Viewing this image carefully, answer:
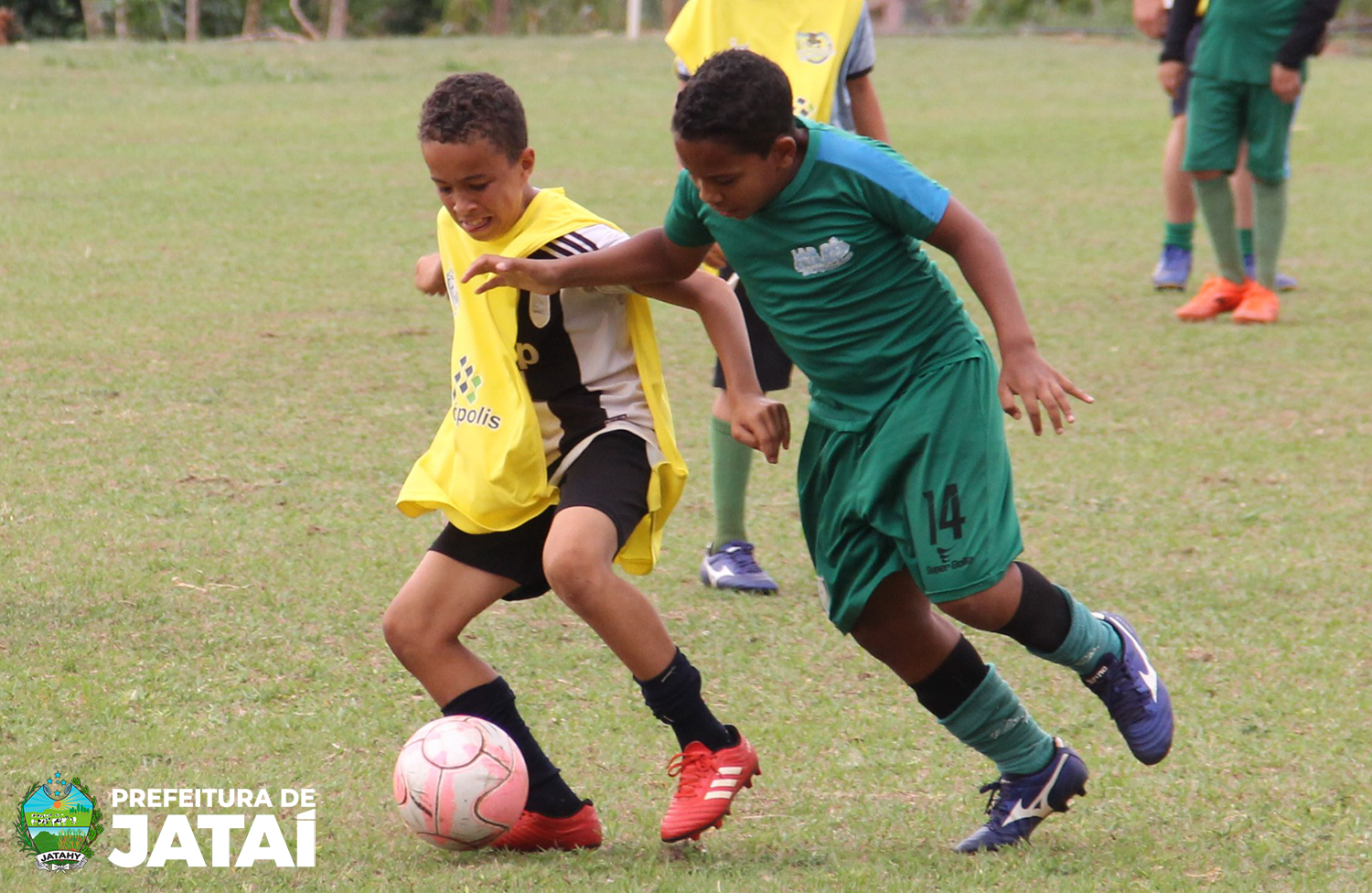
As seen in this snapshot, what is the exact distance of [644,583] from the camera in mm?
4758

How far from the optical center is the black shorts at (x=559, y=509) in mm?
3158

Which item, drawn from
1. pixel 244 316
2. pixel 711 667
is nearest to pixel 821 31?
pixel 711 667

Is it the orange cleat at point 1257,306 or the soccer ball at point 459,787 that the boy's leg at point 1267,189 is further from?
the soccer ball at point 459,787

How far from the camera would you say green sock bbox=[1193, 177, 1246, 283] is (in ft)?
25.7

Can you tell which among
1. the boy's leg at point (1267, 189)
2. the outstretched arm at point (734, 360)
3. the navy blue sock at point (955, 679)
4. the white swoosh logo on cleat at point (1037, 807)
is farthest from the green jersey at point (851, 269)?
the boy's leg at point (1267, 189)

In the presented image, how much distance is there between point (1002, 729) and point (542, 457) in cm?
98

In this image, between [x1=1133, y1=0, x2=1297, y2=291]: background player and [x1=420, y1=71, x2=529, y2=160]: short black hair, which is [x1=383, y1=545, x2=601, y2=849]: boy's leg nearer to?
[x1=420, y1=71, x2=529, y2=160]: short black hair

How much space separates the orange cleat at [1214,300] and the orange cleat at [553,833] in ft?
18.7

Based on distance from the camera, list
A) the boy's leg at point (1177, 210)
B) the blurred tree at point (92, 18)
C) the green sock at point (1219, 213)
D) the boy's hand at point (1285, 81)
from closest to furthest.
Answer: the boy's hand at point (1285, 81)
the green sock at point (1219, 213)
the boy's leg at point (1177, 210)
the blurred tree at point (92, 18)

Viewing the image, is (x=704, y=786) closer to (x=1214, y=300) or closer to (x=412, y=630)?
(x=412, y=630)

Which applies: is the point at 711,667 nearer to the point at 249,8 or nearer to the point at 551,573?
the point at 551,573

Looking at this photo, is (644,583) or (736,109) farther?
(644,583)

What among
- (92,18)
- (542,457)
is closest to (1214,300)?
(542,457)

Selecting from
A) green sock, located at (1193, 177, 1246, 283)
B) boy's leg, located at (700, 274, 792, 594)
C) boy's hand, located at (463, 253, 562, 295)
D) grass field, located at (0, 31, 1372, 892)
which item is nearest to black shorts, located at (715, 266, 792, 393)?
boy's leg, located at (700, 274, 792, 594)
